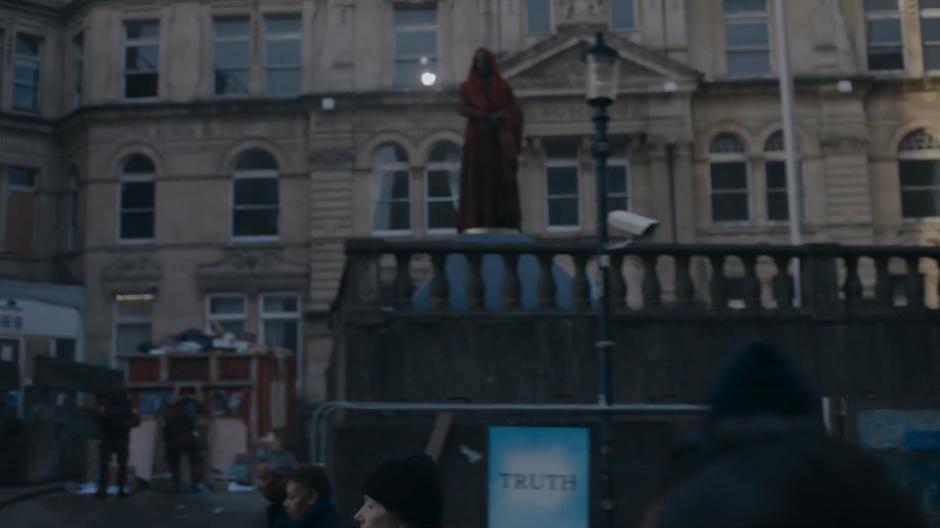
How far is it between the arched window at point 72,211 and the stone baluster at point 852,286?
2738 centimetres

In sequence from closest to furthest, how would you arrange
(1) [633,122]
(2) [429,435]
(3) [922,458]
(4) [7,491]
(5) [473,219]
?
(3) [922,458] < (2) [429,435] < (5) [473,219] < (4) [7,491] < (1) [633,122]

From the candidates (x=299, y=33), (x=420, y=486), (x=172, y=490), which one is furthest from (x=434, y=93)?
(x=420, y=486)

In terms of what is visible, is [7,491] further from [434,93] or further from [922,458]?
[434,93]

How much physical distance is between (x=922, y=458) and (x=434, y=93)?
934 inches

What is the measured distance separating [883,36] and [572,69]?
32.4 ft

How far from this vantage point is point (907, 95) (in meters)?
31.6

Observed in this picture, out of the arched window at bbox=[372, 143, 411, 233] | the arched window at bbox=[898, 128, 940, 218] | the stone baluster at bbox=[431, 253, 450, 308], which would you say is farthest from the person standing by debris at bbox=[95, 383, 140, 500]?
the arched window at bbox=[898, 128, 940, 218]

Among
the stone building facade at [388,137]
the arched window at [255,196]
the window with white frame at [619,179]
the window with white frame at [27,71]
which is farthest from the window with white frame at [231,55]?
the window with white frame at [619,179]

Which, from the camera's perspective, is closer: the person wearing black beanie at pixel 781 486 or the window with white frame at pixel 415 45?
the person wearing black beanie at pixel 781 486

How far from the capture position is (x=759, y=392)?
6.16ft

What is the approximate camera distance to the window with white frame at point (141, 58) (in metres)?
33.8

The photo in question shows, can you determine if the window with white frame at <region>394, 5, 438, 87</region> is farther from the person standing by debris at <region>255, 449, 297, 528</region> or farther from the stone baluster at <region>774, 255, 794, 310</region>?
the person standing by debris at <region>255, 449, 297, 528</region>

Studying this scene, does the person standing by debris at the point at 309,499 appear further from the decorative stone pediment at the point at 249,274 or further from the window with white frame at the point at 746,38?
the window with white frame at the point at 746,38

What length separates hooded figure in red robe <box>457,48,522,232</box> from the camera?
47.7ft
